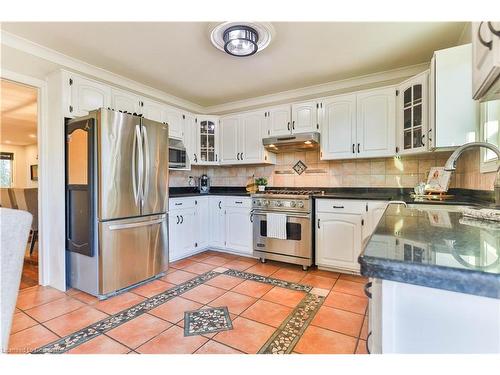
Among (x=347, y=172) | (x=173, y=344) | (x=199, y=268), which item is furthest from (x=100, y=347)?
(x=347, y=172)

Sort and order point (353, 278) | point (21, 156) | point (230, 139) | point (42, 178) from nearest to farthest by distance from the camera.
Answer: point (42, 178) → point (353, 278) → point (230, 139) → point (21, 156)

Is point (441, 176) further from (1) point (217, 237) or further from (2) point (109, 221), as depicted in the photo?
(2) point (109, 221)

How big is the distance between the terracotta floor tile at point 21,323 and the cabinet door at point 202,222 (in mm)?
1964

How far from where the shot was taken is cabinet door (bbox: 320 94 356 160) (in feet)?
10.2

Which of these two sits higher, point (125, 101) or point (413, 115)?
point (125, 101)

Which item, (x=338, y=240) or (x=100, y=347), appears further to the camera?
(x=338, y=240)

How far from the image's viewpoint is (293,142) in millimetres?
3322

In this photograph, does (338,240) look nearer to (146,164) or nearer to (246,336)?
(246,336)

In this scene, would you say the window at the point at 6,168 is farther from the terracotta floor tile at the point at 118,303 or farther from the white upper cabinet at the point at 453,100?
the white upper cabinet at the point at 453,100

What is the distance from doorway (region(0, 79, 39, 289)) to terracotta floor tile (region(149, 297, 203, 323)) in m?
1.10

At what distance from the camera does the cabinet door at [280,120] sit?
11.4 feet

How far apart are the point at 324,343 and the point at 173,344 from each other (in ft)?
3.23

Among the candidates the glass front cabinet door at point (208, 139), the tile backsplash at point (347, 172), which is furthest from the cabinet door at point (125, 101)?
the tile backsplash at point (347, 172)

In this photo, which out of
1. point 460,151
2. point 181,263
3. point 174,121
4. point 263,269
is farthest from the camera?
point 174,121
